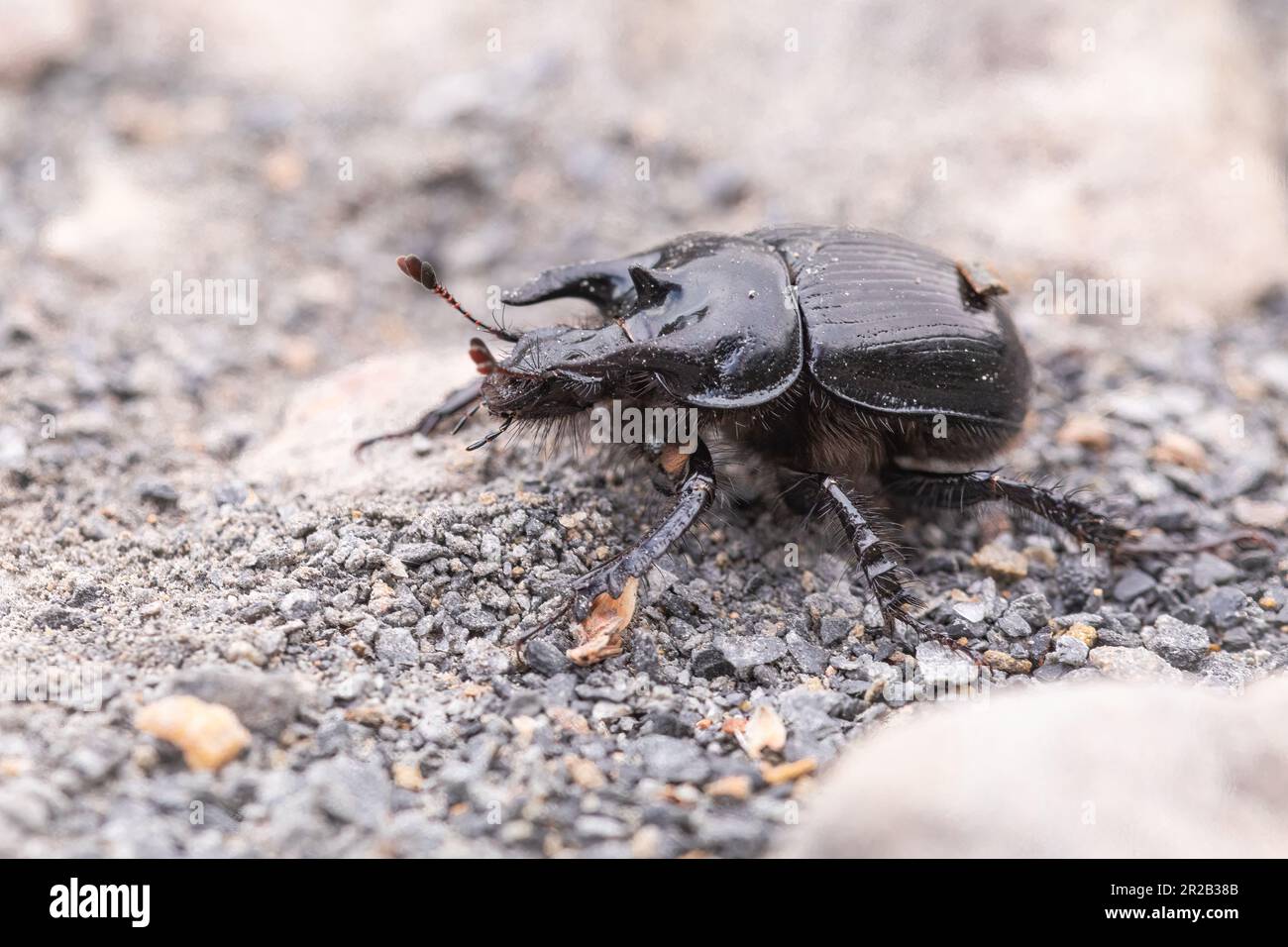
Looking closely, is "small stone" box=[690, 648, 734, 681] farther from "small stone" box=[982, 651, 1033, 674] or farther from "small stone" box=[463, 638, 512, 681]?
"small stone" box=[982, 651, 1033, 674]

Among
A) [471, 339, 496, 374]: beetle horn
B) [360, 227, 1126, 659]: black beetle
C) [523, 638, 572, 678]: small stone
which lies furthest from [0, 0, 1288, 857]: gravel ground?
[471, 339, 496, 374]: beetle horn

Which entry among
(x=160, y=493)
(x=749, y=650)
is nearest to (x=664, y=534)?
(x=749, y=650)

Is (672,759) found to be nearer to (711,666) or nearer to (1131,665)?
(711,666)

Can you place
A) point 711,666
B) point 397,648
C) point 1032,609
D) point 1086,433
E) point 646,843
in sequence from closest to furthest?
point 646,843
point 397,648
point 711,666
point 1032,609
point 1086,433

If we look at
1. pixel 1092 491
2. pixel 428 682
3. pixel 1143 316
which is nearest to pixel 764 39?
pixel 1143 316

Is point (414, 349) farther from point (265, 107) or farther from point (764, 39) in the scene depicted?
point (764, 39)

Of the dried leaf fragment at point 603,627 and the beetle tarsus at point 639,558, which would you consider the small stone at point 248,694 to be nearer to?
the beetle tarsus at point 639,558
